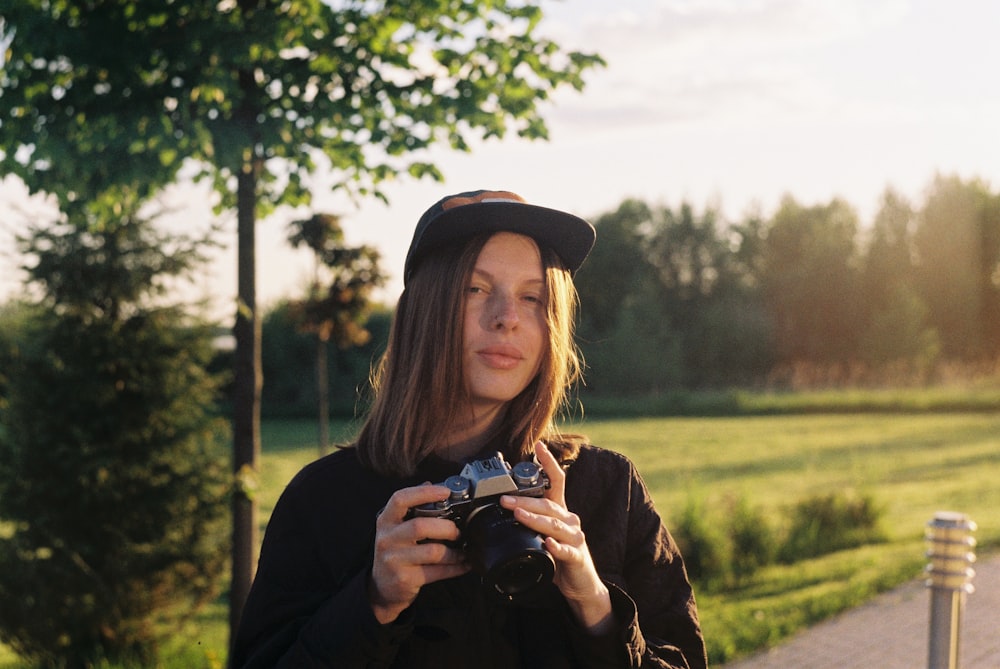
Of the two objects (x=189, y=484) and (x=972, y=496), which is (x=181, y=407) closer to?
(x=189, y=484)

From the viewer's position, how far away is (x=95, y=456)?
19.2ft

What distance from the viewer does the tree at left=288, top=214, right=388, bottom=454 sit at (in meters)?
15.4

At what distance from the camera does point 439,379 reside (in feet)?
6.89

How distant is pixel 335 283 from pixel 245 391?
11041 mm

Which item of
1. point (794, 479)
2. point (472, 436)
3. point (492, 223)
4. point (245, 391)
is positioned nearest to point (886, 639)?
point (245, 391)

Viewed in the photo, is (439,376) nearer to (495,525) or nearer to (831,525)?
(495,525)

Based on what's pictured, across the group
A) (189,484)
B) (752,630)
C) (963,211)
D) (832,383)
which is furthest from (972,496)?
(963,211)

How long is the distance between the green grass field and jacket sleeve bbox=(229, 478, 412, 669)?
24.7 inches

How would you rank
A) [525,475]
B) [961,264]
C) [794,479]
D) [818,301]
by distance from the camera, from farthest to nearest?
[818,301] → [961,264] → [794,479] → [525,475]

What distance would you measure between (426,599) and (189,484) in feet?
14.5

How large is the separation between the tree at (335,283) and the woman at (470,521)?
13.3 meters

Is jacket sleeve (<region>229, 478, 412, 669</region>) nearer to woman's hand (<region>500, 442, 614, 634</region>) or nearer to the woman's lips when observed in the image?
woman's hand (<region>500, 442, 614, 634</region>)

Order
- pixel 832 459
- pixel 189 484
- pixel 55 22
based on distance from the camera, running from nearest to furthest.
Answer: pixel 55 22 → pixel 189 484 → pixel 832 459

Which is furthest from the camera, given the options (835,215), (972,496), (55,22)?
(835,215)
